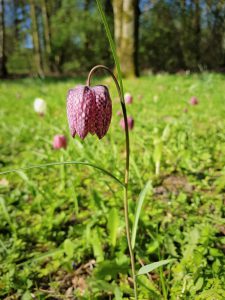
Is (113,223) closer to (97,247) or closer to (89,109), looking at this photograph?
(97,247)

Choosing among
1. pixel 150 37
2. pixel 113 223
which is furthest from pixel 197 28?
pixel 113 223

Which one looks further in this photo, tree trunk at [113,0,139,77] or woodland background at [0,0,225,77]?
woodland background at [0,0,225,77]

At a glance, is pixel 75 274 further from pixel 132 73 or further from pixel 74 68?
pixel 74 68

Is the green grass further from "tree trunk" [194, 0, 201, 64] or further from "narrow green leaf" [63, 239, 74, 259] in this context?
"tree trunk" [194, 0, 201, 64]

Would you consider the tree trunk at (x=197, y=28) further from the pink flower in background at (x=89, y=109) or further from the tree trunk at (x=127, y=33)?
A: the pink flower in background at (x=89, y=109)

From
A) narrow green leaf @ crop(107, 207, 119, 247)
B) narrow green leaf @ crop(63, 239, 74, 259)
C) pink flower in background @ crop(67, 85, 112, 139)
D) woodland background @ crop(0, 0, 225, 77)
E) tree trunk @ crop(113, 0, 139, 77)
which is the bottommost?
narrow green leaf @ crop(63, 239, 74, 259)

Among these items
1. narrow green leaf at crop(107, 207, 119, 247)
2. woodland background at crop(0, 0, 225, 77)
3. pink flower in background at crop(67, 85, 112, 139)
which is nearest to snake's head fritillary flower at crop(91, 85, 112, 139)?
pink flower in background at crop(67, 85, 112, 139)

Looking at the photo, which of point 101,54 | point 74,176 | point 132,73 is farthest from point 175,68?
point 74,176
